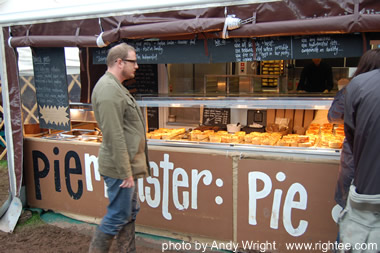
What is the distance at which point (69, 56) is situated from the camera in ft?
21.6

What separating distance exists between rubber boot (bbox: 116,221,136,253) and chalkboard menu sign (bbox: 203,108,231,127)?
3.15m

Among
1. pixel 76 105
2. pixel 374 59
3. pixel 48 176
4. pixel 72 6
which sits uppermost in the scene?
pixel 72 6

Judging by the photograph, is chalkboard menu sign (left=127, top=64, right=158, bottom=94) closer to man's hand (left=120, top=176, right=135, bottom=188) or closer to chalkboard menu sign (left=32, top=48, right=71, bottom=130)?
chalkboard menu sign (left=32, top=48, right=71, bottom=130)

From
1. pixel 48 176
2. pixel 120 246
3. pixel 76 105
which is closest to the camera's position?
pixel 120 246

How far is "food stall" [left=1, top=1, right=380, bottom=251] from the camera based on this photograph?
2854mm

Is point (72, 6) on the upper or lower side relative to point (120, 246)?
upper

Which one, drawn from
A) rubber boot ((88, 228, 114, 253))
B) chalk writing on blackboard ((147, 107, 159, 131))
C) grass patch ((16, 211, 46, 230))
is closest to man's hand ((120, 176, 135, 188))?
rubber boot ((88, 228, 114, 253))

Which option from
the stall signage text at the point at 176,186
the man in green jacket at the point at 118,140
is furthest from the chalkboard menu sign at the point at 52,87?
the man in green jacket at the point at 118,140

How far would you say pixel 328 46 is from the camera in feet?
9.44

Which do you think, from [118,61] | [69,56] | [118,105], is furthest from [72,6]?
[69,56]

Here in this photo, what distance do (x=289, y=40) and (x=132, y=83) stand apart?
3323 mm

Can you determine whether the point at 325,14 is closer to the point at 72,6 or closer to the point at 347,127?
the point at 347,127

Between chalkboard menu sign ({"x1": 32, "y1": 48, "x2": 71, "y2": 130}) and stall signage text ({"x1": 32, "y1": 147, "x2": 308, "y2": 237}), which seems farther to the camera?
chalkboard menu sign ({"x1": 32, "y1": 48, "x2": 71, "y2": 130})
